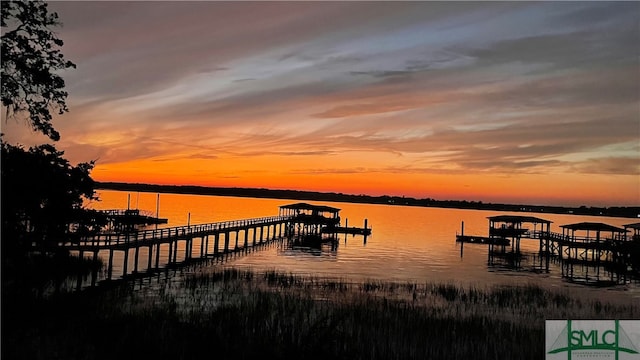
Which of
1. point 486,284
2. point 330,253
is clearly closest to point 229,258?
point 330,253

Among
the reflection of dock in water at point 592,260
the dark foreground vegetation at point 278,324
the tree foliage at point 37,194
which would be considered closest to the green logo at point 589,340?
the dark foreground vegetation at point 278,324

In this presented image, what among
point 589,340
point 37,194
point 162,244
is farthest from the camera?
point 162,244

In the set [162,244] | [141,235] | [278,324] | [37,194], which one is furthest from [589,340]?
[162,244]

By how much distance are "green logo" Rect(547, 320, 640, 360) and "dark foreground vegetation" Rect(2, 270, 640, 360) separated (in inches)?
180

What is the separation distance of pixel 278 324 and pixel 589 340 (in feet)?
35.9

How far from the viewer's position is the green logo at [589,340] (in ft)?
39.2

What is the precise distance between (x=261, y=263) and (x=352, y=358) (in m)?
32.7

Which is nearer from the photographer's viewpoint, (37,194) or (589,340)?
(589,340)

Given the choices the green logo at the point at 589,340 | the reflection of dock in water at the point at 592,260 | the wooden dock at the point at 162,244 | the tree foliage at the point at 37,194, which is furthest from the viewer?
the reflection of dock in water at the point at 592,260

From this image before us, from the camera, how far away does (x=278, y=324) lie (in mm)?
19672

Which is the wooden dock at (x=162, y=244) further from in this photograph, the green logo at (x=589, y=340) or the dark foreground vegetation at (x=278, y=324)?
the green logo at (x=589, y=340)

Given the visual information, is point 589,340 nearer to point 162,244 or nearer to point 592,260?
point 592,260

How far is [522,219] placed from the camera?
6825cm

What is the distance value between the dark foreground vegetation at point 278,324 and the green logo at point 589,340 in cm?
458
